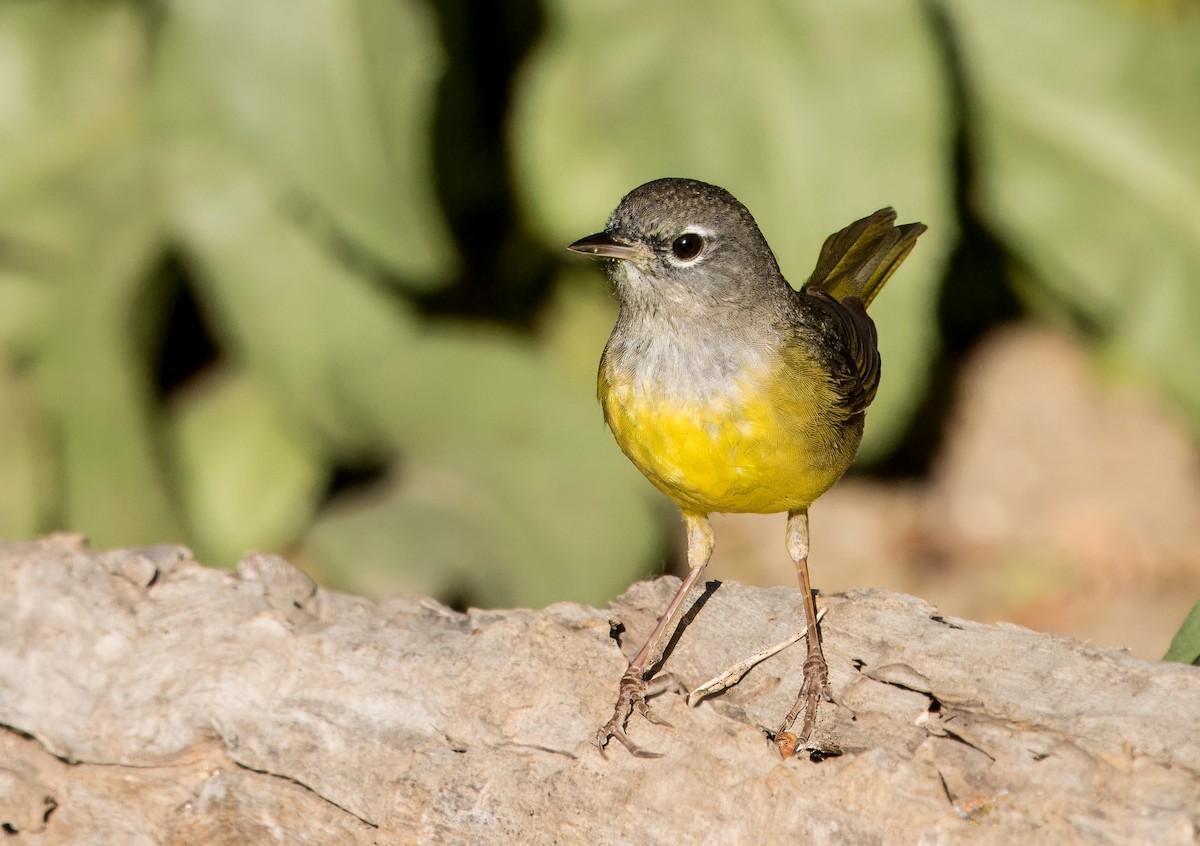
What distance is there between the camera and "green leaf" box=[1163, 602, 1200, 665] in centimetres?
292

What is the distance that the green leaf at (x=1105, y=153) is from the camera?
231 inches

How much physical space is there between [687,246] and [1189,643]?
1.32 meters

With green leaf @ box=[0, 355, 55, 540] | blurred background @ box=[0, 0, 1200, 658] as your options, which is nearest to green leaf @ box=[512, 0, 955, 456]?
blurred background @ box=[0, 0, 1200, 658]

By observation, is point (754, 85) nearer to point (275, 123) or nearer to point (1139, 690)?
point (275, 123)

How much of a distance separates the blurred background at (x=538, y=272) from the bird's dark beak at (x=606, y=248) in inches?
79.0

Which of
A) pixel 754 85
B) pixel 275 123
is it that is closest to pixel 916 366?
pixel 754 85

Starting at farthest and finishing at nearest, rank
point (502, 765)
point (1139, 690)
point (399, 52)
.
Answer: point (399, 52) → point (502, 765) → point (1139, 690)

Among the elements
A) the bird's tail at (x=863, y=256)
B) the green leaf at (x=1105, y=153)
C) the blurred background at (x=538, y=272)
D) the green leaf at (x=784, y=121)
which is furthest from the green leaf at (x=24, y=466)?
the green leaf at (x=1105, y=153)

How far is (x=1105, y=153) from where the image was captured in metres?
5.95

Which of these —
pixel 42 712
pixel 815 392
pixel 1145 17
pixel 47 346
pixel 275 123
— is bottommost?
pixel 42 712

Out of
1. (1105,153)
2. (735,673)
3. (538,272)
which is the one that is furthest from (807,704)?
(1105,153)

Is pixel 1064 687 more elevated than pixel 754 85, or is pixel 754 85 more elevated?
pixel 754 85

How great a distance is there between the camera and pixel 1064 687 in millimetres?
2793

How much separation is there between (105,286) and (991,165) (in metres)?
3.58
